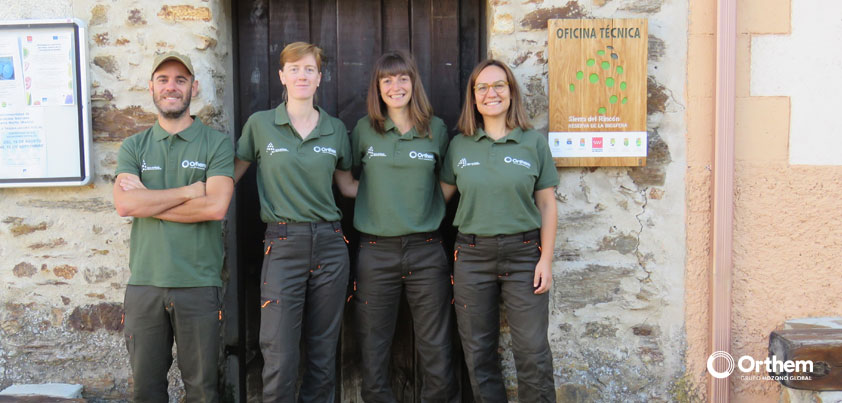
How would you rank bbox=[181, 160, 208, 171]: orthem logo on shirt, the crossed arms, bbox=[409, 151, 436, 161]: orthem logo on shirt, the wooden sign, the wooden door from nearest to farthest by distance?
the crossed arms, bbox=[181, 160, 208, 171]: orthem logo on shirt, bbox=[409, 151, 436, 161]: orthem logo on shirt, the wooden sign, the wooden door

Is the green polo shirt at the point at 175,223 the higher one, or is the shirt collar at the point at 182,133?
the shirt collar at the point at 182,133

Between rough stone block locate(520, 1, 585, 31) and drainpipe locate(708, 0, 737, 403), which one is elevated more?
rough stone block locate(520, 1, 585, 31)

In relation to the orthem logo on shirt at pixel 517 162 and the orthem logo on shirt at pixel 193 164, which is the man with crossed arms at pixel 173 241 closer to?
the orthem logo on shirt at pixel 193 164

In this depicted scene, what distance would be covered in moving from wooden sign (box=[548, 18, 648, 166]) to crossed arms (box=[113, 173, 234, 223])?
1.54m

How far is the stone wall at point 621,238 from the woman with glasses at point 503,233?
0.25m

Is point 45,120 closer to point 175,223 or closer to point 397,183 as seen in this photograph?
point 175,223

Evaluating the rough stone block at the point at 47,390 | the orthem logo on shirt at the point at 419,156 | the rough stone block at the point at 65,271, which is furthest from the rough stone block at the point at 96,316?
the orthem logo on shirt at the point at 419,156

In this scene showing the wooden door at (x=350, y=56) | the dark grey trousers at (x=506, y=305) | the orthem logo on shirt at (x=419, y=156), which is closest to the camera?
the dark grey trousers at (x=506, y=305)

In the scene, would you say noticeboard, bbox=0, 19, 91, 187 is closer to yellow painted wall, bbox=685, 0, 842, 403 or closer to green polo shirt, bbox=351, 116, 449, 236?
green polo shirt, bbox=351, 116, 449, 236

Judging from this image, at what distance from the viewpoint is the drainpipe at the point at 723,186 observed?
298cm

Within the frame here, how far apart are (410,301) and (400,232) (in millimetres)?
349

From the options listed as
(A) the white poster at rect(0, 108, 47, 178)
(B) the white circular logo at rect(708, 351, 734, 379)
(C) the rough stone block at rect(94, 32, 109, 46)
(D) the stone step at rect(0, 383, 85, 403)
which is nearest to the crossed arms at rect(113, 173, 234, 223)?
(A) the white poster at rect(0, 108, 47, 178)

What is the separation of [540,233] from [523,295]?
0.29 metres

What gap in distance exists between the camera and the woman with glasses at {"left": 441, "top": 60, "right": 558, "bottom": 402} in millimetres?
→ 2820
